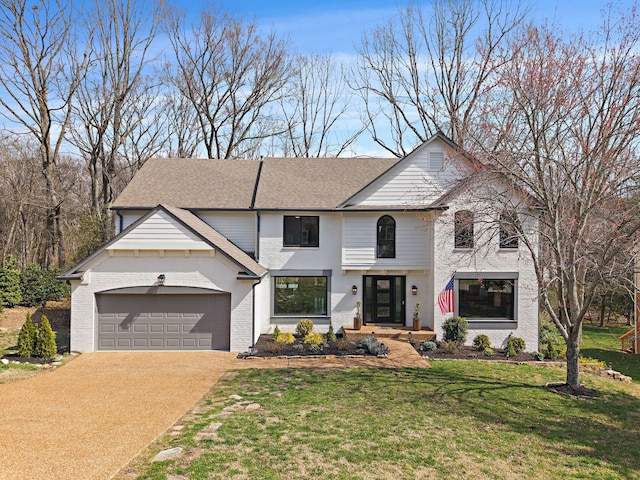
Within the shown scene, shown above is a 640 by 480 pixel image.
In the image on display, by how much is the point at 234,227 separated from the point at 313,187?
3.80 metres

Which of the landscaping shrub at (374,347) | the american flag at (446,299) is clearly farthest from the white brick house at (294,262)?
the landscaping shrub at (374,347)

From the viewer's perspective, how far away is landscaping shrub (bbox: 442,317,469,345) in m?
16.0

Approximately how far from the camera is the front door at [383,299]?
1806 centimetres

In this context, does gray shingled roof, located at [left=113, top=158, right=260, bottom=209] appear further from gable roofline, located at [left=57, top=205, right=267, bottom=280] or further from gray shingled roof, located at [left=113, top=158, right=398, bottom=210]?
gable roofline, located at [left=57, top=205, right=267, bottom=280]

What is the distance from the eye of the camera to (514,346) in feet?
51.0

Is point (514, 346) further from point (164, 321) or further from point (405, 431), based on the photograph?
point (164, 321)

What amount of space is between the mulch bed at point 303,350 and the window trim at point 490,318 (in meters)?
4.58

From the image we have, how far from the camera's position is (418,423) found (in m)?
8.33

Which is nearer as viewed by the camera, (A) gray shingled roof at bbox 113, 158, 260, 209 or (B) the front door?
(B) the front door

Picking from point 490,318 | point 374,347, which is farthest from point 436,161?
point 374,347

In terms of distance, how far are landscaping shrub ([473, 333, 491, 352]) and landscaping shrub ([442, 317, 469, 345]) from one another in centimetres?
44

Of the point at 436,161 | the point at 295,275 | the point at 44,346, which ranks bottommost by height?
the point at 44,346

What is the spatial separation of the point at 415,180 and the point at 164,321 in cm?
1072

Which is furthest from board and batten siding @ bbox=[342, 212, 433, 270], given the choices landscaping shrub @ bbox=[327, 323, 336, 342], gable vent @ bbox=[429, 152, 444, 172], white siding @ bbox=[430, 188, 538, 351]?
landscaping shrub @ bbox=[327, 323, 336, 342]
